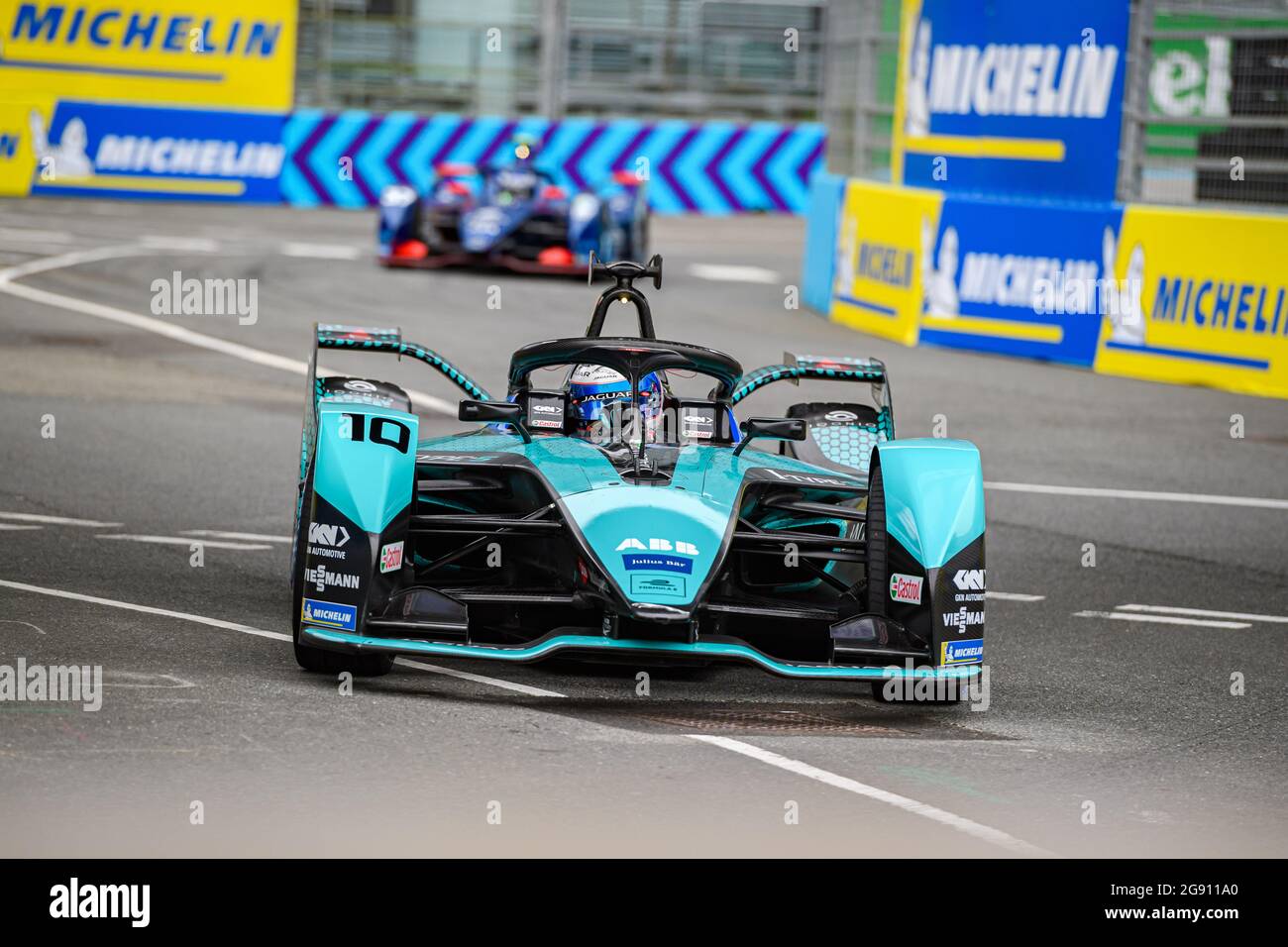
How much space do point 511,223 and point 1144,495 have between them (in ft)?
37.9

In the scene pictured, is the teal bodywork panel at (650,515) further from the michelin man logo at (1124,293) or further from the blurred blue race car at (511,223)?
the blurred blue race car at (511,223)

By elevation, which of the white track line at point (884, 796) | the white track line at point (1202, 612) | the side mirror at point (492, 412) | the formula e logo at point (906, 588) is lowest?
the white track line at point (1202, 612)

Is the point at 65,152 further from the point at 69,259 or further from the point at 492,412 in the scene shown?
the point at 492,412

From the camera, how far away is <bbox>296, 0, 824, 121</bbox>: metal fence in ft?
108

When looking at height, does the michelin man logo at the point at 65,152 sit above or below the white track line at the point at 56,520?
above

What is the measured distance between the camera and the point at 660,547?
274 inches

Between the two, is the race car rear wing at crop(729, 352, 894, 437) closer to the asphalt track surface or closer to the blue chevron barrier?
the asphalt track surface

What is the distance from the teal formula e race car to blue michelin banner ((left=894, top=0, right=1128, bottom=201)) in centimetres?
1030

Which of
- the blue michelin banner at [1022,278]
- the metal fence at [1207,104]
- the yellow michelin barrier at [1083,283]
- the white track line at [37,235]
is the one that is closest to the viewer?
the yellow michelin barrier at [1083,283]

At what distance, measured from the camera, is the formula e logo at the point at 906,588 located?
7188 millimetres

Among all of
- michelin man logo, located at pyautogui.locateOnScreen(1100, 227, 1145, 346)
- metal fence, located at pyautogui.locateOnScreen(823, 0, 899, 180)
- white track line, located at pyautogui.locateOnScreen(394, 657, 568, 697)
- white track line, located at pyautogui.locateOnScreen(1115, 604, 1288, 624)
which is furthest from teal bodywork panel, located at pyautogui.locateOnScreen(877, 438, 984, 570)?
metal fence, located at pyautogui.locateOnScreen(823, 0, 899, 180)

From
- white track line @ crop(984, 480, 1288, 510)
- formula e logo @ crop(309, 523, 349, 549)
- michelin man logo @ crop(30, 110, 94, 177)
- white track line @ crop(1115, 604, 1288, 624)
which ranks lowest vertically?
white track line @ crop(1115, 604, 1288, 624)

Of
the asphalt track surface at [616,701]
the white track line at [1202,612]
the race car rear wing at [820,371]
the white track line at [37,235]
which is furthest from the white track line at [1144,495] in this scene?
the white track line at [37,235]

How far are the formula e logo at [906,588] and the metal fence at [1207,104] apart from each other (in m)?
10.0
